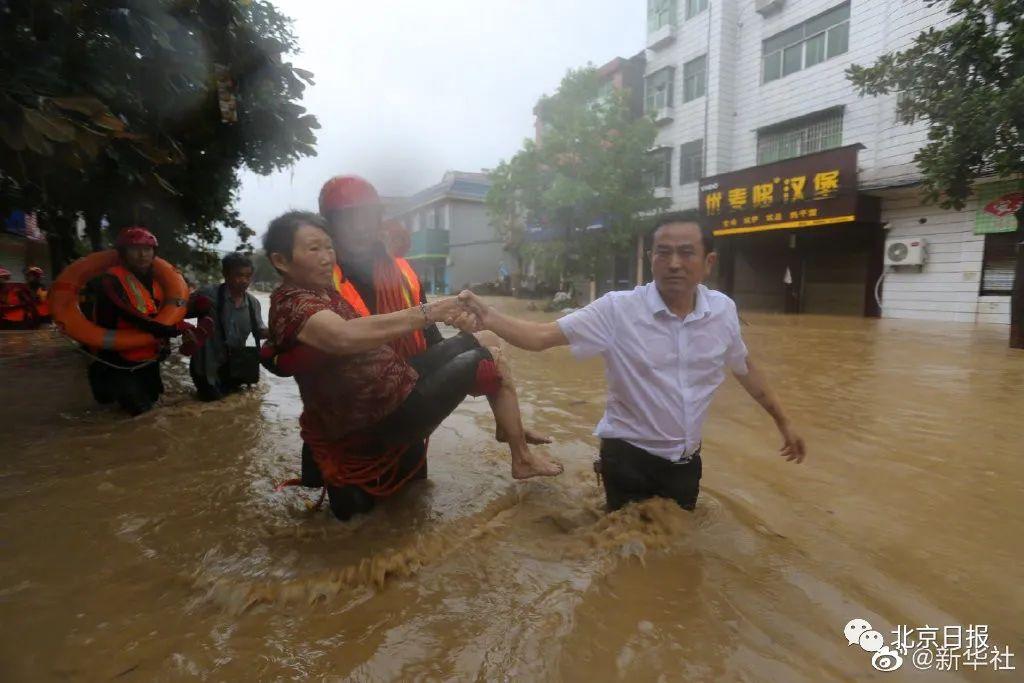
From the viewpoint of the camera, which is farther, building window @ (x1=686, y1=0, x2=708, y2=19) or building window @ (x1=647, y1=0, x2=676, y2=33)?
building window @ (x1=647, y1=0, x2=676, y2=33)

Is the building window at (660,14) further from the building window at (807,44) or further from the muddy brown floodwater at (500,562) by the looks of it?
the muddy brown floodwater at (500,562)

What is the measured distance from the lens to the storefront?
14.1 m

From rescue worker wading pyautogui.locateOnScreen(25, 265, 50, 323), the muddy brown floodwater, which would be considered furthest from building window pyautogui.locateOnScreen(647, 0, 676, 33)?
rescue worker wading pyautogui.locateOnScreen(25, 265, 50, 323)

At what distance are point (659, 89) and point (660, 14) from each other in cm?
244

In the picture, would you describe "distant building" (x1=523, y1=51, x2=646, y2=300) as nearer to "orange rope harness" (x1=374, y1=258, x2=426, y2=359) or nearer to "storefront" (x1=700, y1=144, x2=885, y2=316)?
"storefront" (x1=700, y1=144, x2=885, y2=316)

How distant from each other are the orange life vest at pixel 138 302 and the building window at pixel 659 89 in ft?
58.3

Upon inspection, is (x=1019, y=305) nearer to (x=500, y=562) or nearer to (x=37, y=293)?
(x=500, y=562)

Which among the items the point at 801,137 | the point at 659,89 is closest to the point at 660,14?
the point at 659,89

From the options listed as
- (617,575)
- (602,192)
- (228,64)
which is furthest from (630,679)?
(602,192)

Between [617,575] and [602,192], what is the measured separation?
16542 mm

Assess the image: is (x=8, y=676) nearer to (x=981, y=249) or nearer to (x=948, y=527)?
→ (x=948, y=527)

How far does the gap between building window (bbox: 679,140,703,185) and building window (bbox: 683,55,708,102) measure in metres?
1.54

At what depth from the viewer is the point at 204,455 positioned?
419cm

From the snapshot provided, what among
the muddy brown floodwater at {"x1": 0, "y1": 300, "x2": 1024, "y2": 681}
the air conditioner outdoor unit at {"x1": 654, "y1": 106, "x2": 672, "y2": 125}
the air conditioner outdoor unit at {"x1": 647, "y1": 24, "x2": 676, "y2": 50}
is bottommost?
the muddy brown floodwater at {"x1": 0, "y1": 300, "x2": 1024, "y2": 681}
